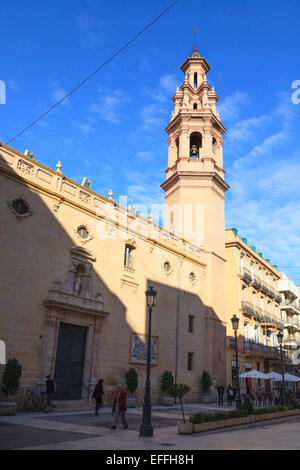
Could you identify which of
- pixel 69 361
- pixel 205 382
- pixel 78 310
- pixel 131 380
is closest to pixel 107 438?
pixel 69 361

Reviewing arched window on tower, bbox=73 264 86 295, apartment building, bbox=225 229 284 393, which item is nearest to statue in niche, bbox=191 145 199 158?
apartment building, bbox=225 229 284 393

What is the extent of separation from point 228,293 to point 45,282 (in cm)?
2178

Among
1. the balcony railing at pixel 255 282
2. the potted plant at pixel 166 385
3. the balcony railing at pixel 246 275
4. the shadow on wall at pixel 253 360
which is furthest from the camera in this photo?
the balcony railing at pixel 255 282

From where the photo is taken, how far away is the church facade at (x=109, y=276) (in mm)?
18188

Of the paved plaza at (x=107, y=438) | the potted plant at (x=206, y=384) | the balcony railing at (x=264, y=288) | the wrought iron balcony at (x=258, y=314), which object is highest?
the balcony railing at (x=264, y=288)

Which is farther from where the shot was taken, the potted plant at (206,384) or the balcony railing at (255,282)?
the balcony railing at (255,282)

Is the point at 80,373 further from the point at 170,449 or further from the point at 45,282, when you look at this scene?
the point at 170,449

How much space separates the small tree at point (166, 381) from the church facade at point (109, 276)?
516 millimetres

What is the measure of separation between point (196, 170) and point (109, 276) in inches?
569

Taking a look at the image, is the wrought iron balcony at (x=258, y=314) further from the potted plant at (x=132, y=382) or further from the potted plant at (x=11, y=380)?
the potted plant at (x=11, y=380)

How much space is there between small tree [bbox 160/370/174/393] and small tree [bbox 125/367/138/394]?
3200mm

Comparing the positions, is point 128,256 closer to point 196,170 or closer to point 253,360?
point 196,170

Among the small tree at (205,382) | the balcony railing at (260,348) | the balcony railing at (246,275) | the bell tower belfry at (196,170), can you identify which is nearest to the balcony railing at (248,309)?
the balcony railing at (246,275)
